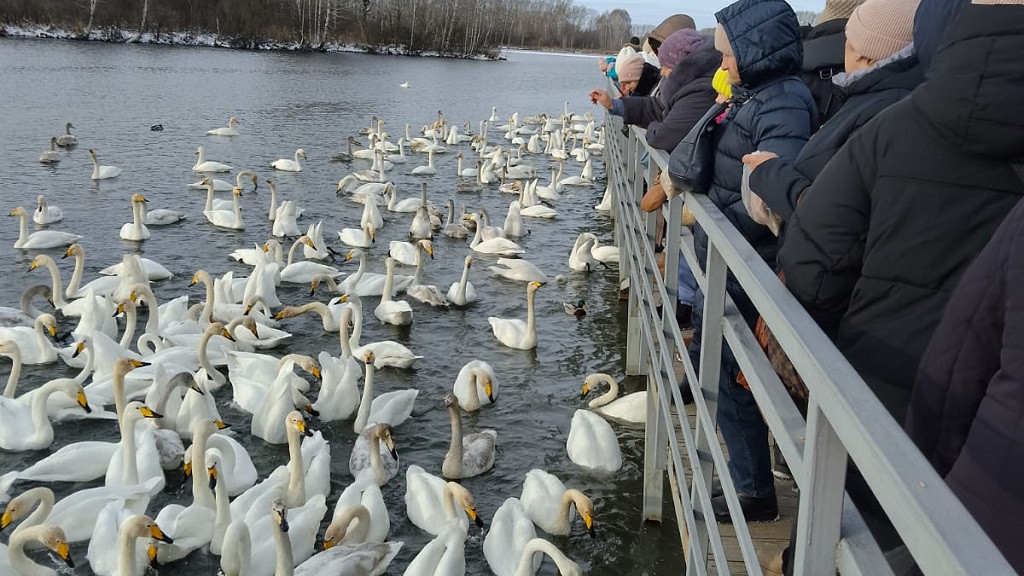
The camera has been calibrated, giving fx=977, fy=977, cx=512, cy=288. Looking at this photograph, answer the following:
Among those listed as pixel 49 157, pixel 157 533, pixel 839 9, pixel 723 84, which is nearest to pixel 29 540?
pixel 157 533

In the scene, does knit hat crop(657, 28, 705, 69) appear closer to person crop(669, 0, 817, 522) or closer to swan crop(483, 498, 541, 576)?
person crop(669, 0, 817, 522)

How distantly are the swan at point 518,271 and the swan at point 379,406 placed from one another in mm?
4415

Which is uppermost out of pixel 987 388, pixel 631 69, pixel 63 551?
pixel 631 69

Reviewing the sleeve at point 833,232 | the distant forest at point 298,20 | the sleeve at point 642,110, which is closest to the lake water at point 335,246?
the sleeve at point 642,110

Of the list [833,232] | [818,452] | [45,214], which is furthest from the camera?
[45,214]

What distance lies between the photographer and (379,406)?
7.91m

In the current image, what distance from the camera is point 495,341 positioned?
1034cm

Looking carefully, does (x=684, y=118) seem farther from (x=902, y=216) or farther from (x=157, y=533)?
(x=157, y=533)

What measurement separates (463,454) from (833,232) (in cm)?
501

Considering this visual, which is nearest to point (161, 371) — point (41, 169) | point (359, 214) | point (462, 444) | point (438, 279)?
point (462, 444)

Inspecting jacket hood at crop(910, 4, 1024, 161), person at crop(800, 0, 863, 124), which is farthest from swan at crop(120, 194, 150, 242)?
jacket hood at crop(910, 4, 1024, 161)

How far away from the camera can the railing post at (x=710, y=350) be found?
3.22 meters

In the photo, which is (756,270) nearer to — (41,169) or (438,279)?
(438,279)

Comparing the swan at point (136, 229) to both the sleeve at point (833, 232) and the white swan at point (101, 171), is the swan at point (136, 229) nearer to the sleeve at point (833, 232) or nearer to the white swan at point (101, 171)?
the white swan at point (101, 171)
